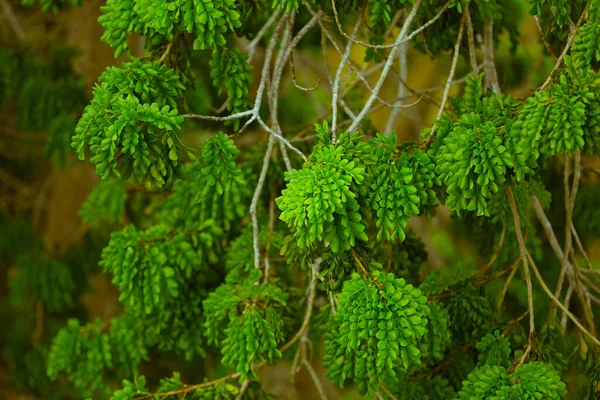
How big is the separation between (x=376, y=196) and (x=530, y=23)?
297cm

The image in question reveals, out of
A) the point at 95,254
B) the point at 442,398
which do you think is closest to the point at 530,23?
the point at 95,254

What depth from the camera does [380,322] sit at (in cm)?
130

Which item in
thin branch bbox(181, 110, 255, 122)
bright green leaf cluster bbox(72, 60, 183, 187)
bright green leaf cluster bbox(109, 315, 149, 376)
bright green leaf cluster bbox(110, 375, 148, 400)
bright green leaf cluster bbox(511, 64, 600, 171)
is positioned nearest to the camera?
bright green leaf cluster bbox(511, 64, 600, 171)

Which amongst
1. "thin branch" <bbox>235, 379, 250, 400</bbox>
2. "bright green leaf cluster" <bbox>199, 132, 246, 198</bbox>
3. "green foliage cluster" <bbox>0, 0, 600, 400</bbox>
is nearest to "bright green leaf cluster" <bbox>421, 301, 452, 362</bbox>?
"green foliage cluster" <bbox>0, 0, 600, 400</bbox>

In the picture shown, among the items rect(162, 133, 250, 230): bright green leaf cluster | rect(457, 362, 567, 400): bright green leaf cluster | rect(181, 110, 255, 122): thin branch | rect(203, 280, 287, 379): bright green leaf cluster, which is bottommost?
rect(457, 362, 567, 400): bright green leaf cluster

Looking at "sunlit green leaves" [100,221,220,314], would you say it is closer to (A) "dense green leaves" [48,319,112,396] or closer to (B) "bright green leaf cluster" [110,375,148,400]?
(B) "bright green leaf cluster" [110,375,148,400]

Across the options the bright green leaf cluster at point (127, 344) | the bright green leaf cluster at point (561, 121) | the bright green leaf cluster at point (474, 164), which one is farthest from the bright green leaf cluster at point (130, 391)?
the bright green leaf cluster at point (561, 121)

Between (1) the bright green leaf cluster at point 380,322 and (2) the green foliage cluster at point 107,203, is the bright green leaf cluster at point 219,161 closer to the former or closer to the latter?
(1) the bright green leaf cluster at point 380,322

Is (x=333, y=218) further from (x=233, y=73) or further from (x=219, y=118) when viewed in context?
(x=233, y=73)

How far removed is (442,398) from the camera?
63.3 inches

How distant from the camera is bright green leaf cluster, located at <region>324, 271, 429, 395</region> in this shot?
1.29 m

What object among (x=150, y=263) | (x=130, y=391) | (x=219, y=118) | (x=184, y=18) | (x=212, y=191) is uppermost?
(x=184, y=18)

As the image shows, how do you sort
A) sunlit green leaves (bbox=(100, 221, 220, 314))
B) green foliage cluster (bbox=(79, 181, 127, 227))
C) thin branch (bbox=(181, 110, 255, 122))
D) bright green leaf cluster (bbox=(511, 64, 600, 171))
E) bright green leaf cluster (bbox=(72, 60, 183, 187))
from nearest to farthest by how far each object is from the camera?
bright green leaf cluster (bbox=(511, 64, 600, 171)) → bright green leaf cluster (bbox=(72, 60, 183, 187)) → thin branch (bbox=(181, 110, 255, 122)) → sunlit green leaves (bbox=(100, 221, 220, 314)) → green foliage cluster (bbox=(79, 181, 127, 227))

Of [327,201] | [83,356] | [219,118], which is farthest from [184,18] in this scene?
[83,356]
